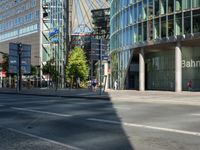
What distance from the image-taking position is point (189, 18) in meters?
49.6

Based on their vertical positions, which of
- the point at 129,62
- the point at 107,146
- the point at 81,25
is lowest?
the point at 107,146

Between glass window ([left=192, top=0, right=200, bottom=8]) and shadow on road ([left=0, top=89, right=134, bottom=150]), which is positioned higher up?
glass window ([left=192, top=0, right=200, bottom=8])

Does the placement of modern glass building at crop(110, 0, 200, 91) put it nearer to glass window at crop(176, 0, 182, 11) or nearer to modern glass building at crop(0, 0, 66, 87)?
glass window at crop(176, 0, 182, 11)

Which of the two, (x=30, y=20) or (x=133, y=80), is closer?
(x=133, y=80)

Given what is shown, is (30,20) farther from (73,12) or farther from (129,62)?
(129,62)

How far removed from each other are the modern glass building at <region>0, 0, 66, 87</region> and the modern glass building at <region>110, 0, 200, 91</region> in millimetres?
38971

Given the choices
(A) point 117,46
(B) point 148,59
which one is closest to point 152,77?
(B) point 148,59

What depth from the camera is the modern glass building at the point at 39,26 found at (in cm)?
10812

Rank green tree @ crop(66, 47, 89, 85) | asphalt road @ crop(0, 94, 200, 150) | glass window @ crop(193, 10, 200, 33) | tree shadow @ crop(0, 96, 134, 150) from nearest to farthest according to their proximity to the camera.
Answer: asphalt road @ crop(0, 94, 200, 150) → tree shadow @ crop(0, 96, 134, 150) → glass window @ crop(193, 10, 200, 33) → green tree @ crop(66, 47, 89, 85)

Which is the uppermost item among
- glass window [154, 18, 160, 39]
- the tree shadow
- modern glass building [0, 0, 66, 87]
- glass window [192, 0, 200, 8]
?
modern glass building [0, 0, 66, 87]

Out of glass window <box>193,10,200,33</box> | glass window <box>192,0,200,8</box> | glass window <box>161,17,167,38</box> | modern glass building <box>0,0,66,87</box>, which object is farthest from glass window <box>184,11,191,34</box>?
modern glass building <box>0,0,66,87</box>

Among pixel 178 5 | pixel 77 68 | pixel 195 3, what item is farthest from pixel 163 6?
pixel 77 68

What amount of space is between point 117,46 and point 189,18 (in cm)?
1912

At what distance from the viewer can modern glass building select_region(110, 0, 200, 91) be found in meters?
50.7
